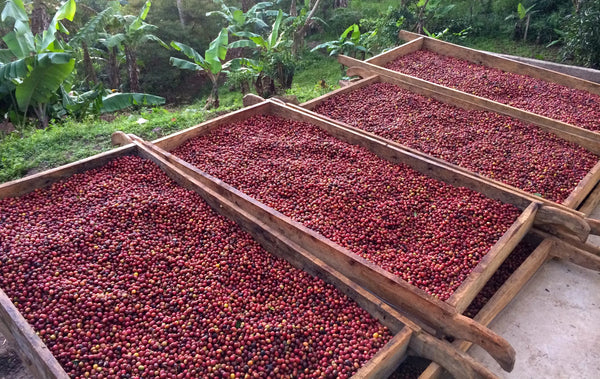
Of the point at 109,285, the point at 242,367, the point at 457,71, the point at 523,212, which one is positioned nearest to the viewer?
the point at 242,367

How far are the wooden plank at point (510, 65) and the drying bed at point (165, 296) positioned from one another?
4373 millimetres

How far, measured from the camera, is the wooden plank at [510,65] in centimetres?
483

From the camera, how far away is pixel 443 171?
10.2 ft

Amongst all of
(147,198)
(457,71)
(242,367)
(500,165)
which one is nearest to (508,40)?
(457,71)

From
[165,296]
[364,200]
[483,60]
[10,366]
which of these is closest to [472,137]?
[364,200]

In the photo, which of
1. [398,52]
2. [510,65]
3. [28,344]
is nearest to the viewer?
[28,344]

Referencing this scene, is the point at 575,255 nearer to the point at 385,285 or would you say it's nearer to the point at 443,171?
the point at 443,171

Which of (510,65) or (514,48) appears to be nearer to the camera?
(510,65)

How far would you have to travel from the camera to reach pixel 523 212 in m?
2.66

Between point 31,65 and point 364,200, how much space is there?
15.2 feet

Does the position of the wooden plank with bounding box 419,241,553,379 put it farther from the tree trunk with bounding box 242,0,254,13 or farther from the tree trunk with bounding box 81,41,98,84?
the tree trunk with bounding box 242,0,254,13

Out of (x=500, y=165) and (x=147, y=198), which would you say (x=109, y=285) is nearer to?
(x=147, y=198)

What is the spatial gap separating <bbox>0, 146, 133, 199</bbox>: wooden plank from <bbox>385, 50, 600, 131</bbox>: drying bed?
3.65 meters

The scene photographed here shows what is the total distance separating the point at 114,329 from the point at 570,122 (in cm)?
426
